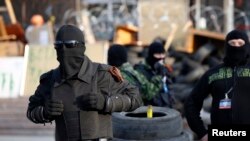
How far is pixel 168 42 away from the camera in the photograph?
1362cm

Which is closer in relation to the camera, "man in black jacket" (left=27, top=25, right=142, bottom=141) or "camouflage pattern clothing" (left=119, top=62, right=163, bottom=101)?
"man in black jacket" (left=27, top=25, right=142, bottom=141)

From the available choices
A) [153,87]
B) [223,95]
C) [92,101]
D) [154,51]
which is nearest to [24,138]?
[154,51]

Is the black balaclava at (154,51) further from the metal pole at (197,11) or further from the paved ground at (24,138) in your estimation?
the metal pole at (197,11)

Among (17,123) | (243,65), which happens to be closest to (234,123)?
(243,65)

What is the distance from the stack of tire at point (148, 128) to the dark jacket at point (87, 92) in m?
1.16

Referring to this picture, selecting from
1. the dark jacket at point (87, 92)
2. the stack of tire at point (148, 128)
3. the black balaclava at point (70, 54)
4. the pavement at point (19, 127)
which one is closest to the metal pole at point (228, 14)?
the pavement at point (19, 127)

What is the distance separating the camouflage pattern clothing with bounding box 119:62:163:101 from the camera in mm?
6102

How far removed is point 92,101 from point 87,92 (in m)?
0.16

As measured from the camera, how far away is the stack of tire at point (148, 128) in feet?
15.7

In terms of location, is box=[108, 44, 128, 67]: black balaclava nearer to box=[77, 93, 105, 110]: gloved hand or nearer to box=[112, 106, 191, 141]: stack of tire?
box=[112, 106, 191, 141]: stack of tire

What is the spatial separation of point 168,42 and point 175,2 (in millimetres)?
1393

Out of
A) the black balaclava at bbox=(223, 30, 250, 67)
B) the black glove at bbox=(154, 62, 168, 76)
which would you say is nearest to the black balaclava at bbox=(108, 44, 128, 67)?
the black glove at bbox=(154, 62, 168, 76)

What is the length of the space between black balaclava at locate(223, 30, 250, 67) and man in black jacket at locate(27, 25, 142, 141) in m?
1.30

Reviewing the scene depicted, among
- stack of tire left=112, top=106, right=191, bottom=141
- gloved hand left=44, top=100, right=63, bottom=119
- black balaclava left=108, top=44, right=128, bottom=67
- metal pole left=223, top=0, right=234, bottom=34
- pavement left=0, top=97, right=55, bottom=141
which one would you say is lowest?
pavement left=0, top=97, right=55, bottom=141
